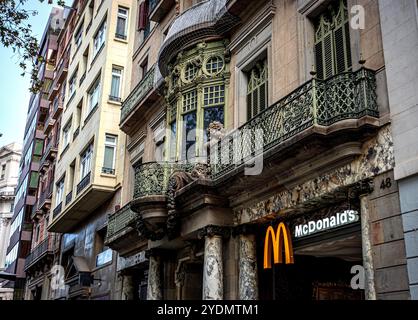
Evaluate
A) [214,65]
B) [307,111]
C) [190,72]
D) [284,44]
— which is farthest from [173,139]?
[307,111]

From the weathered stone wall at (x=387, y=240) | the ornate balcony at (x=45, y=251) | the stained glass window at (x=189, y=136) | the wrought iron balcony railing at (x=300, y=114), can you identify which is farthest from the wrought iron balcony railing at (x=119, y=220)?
the ornate balcony at (x=45, y=251)

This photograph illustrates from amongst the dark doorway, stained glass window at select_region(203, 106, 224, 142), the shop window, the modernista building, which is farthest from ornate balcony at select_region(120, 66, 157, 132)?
the dark doorway

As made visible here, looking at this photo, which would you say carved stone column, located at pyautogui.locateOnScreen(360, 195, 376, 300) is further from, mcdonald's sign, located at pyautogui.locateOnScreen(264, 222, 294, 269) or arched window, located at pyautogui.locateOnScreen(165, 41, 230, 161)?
arched window, located at pyautogui.locateOnScreen(165, 41, 230, 161)

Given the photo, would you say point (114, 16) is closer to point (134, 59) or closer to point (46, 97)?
point (134, 59)

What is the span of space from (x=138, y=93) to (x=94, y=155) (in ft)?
12.5

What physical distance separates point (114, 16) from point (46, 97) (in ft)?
72.9

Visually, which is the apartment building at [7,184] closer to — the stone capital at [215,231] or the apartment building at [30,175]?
the apartment building at [30,175]

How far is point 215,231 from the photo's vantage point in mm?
12508

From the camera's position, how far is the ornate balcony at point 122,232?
691 inches

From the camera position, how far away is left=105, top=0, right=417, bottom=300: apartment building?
864 cm

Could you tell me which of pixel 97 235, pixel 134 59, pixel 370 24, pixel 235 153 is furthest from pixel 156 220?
pixel 134 59

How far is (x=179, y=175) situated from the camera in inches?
526

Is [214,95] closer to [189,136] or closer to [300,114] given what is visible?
[189,136]

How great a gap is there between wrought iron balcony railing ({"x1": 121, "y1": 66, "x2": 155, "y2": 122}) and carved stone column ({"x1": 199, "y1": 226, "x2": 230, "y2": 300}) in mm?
7437
